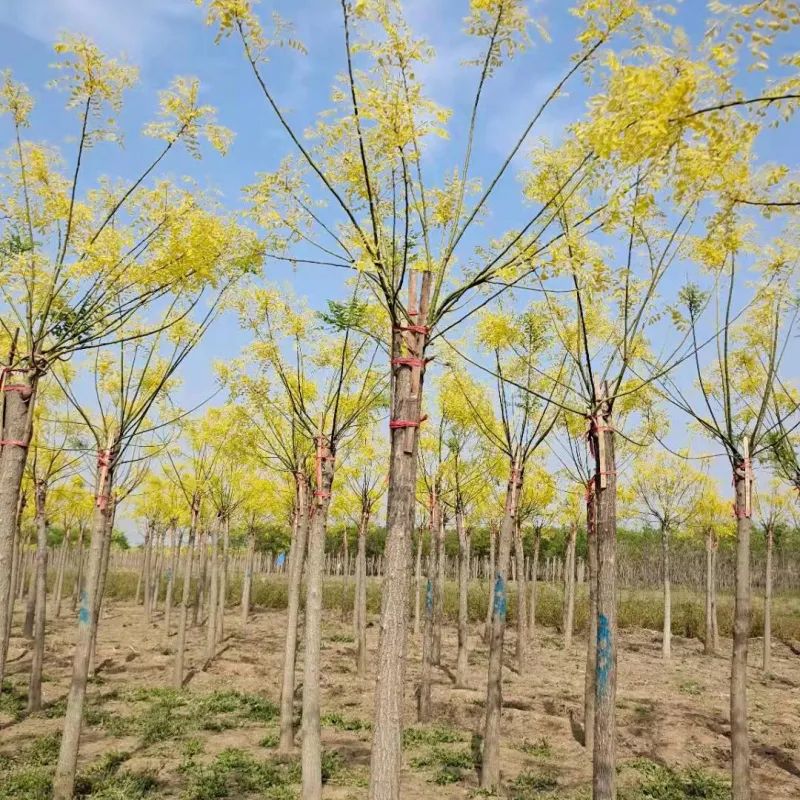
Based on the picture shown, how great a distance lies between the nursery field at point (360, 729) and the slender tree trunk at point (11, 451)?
3299mm

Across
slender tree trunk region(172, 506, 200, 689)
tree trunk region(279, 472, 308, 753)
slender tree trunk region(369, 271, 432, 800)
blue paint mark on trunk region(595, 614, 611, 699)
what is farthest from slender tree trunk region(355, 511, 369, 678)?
slender tree trunk region(369, 271, 432, 800)

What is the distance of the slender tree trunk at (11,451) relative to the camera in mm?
5227

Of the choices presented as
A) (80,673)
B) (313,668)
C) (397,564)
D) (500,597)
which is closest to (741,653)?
(500,597)

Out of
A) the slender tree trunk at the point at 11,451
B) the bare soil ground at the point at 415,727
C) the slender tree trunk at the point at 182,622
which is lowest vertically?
the bare soil ground at the point at 415,727

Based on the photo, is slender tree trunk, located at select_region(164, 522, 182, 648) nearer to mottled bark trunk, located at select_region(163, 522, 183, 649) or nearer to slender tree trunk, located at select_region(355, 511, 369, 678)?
mottled bark trunk, located at select_region(163, 522, 183, 649)

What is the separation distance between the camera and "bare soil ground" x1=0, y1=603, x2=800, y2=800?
26.5 feet

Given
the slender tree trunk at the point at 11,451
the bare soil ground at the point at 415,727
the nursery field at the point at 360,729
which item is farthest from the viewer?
the bare soil ground at the point at 415,727

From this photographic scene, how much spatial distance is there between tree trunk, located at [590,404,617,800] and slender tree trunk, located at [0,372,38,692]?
457 centimetres

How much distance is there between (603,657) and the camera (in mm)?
5477

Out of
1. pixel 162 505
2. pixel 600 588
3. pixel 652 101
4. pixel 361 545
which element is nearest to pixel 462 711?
pixel 361 545

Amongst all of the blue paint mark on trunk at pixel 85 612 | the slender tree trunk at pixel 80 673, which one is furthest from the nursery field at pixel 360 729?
the blue paint mark on trunk at pixel 85 612

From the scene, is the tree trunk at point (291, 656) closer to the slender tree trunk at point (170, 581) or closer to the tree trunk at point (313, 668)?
the tree trunk at point (313, 668)

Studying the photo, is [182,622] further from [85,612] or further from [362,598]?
[85,612]

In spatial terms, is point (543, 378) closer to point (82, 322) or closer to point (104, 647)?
point (82, 322)
